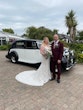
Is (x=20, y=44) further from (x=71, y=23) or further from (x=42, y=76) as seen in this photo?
(x=71, y=23)

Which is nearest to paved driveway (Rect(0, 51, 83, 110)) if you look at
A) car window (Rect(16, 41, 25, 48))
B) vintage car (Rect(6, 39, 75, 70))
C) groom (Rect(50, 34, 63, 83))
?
groom (Rect(50, 34, 63, 83))

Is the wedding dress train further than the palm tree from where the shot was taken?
No

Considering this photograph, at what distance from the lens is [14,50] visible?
33.3ft

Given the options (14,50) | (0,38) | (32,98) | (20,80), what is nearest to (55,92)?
(32,98)

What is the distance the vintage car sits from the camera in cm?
809

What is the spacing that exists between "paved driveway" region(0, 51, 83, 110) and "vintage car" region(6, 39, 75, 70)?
5.77ft

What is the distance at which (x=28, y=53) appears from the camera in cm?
920

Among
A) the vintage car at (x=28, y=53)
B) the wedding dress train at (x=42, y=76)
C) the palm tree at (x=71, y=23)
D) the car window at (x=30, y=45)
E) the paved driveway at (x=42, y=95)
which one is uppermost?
the palm tree at (x=71, y=23)

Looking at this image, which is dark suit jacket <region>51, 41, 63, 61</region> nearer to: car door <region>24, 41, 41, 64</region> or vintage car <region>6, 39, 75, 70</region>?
vintage car <region>6, 39, 75, 70</region>

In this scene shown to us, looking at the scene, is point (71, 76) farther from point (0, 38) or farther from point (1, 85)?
point (0, 38)

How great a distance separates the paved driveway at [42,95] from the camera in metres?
4.22

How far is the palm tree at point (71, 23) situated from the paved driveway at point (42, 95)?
24.5 metres

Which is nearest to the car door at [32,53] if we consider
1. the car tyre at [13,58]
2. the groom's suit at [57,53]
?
the car tyre at [13,58]

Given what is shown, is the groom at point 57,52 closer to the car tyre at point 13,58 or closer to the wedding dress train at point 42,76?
the wedding dress train at point 42,76
